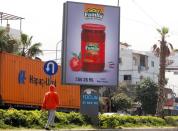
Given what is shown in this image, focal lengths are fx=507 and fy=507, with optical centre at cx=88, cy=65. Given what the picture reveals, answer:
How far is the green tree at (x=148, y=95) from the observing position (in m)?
63.8

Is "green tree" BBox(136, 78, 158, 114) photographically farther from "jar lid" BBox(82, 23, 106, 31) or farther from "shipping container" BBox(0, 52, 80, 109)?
"jar lid" BBox(82, 23, 106, 31)

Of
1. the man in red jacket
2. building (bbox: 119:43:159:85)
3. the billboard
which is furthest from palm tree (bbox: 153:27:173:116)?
building (bbox: 119:43:159:85)

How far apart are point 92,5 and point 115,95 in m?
42.7

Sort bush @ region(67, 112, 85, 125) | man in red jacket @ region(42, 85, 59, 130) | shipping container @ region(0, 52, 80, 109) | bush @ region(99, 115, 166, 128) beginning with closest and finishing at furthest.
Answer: man in red jacket @ region(42, 85, 59, 130) < bush @ region(67, 112, 85, 125) < bush @ region(99, 115, 166, 128) < shipping container @ region(0, 52, 80, 109)

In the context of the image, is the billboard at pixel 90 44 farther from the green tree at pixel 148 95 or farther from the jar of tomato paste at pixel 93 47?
the green tree at pixel 148 95

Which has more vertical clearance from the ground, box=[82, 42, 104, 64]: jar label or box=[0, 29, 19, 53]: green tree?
box=[0, 29, 19, 53]: green tree

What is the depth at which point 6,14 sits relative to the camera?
5491 centimetres

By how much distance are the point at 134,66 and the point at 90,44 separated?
5566 centimetres

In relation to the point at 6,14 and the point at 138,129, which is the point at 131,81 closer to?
the point at 6,14

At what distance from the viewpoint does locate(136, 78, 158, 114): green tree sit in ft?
209

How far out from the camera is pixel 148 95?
212 ft

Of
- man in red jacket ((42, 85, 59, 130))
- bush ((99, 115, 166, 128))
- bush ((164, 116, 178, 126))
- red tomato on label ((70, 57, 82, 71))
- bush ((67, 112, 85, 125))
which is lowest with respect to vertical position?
bush ((164, 116, 178, 126))

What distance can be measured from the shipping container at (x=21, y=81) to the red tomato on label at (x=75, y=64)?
21.1 feet

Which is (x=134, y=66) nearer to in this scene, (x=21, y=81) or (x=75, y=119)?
(x=21, y=81)
